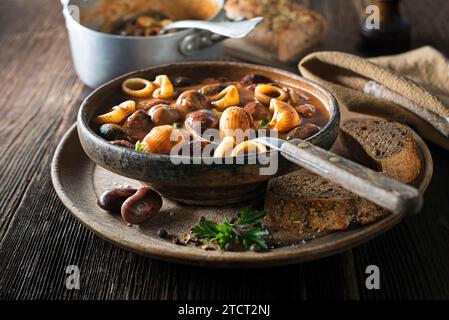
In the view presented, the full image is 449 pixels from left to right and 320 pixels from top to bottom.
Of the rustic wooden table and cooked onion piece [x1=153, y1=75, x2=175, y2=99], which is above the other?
cooked onion piece [x1=153, y1=75, x2=175, y2=99]

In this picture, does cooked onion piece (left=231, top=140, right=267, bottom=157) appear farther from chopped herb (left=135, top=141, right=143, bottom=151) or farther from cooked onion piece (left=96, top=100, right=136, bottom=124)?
Result: cooked onion piece (left=96, top=100, right=136, bottom=124)

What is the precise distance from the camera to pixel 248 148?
2.16 metres

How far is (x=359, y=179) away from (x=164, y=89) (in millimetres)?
1106

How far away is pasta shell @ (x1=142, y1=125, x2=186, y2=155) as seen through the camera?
2.23 metres

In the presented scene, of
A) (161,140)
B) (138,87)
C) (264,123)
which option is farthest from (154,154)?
(138,87)

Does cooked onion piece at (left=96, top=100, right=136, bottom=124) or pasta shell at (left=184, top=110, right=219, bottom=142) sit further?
cooked onion piece at (left=96, top=100, right=136, bottom=124)

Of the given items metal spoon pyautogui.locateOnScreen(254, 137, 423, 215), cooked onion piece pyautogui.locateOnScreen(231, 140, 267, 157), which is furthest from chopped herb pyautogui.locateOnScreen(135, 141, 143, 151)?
metal spoon pyautogui.locateOnScreen(254, 137, 423, 215)

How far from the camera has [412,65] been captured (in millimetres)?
3285

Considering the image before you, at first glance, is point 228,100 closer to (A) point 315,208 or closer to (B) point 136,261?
(A) point 315,208

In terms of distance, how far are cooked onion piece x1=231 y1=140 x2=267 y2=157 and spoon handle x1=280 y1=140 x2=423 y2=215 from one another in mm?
106

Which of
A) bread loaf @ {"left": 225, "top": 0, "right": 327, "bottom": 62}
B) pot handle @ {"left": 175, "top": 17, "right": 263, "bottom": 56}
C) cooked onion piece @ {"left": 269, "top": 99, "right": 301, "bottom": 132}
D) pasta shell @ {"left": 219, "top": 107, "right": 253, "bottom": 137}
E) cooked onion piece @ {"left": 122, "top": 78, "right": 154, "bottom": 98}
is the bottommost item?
bread loaf @ {"left": 225, "top": 0, "right": 327, "bottom": 62}

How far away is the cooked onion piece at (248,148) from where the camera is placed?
84.7 inches

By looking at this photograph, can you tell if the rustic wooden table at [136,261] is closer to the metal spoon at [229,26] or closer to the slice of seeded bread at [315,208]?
the slice of seeded bread at [315,208]

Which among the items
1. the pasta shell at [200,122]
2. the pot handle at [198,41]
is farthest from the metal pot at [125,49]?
the pasta shell at [200,122]
